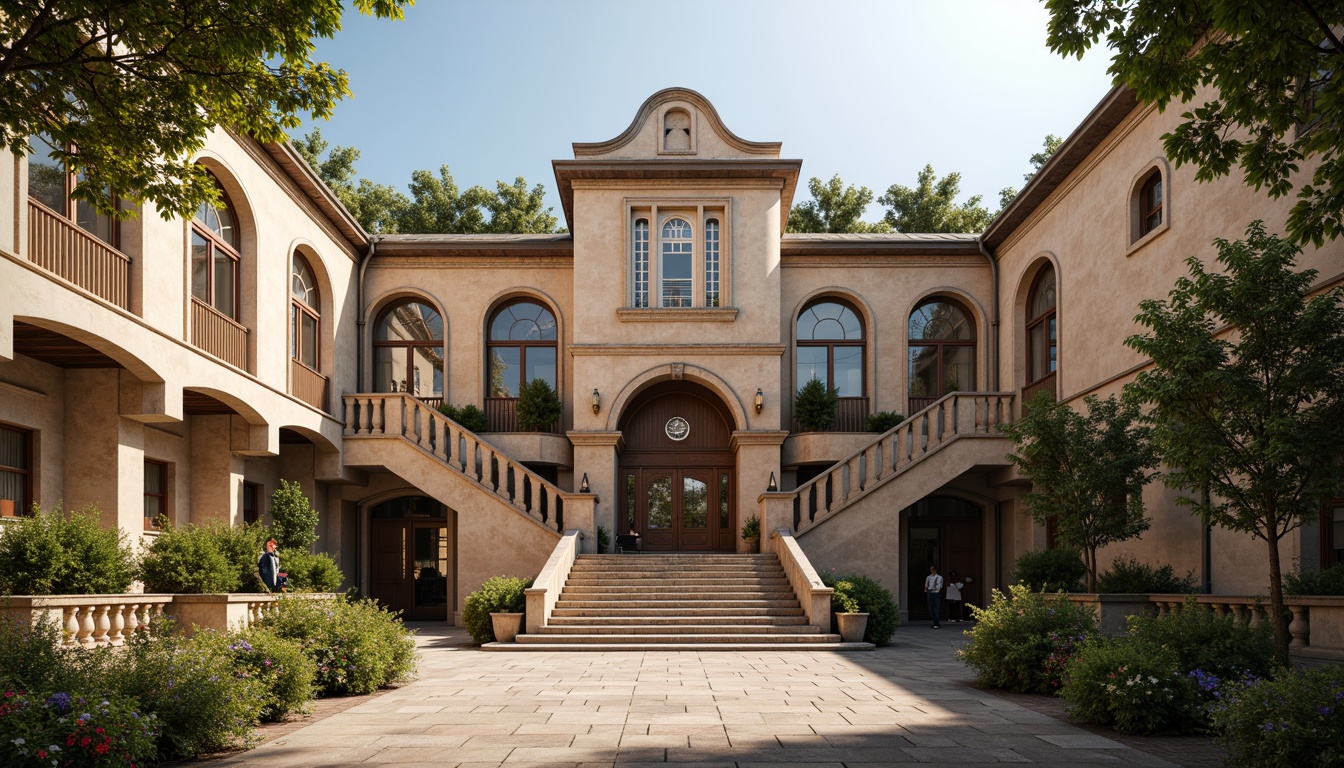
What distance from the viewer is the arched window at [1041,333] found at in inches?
901

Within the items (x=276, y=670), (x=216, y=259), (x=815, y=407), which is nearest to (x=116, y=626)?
(x=276, y=670)

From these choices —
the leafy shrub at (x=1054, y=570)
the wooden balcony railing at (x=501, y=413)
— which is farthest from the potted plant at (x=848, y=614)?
the wooden balcony railing at (x=501, y=413)

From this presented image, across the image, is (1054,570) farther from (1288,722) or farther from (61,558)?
(61,558)

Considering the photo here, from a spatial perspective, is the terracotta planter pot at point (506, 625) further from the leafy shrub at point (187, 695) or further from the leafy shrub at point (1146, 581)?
the leafy shrub at point (1146, 581)

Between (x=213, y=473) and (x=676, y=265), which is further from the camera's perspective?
(x=676, y=265)

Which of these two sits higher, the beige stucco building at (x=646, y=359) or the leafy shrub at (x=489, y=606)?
the beige stucco building at (x=646, y=359)

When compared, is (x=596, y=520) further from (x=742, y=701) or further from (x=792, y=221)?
(x=792, y=221)

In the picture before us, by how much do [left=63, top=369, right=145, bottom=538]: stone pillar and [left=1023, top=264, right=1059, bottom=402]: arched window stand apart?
18433 mm

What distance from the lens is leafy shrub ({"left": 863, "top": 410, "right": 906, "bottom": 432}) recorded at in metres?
24.6

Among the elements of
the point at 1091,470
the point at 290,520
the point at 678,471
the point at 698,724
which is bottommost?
the point at 698,724

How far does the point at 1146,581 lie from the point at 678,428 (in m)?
12.8

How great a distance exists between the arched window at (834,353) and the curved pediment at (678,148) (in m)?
4.67

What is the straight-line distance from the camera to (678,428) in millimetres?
25734

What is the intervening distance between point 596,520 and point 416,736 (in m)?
13.9
